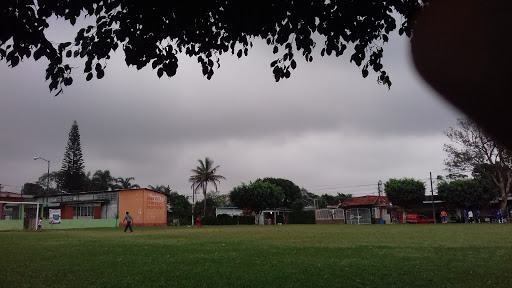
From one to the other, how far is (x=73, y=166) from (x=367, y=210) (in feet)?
137

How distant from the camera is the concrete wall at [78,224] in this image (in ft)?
112

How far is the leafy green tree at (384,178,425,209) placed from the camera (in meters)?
48.2

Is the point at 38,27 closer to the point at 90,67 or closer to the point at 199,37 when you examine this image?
the point at 90,67

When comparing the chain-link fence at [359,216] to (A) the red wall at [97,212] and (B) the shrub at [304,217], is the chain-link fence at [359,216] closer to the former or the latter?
(B) the shrub at [304,217]

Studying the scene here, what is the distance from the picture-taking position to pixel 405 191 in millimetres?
48312

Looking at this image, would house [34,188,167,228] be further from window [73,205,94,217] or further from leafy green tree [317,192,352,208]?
leafy green tree [317,192,352,208]

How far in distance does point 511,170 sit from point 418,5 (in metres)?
42.7

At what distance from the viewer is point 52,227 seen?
34.2m

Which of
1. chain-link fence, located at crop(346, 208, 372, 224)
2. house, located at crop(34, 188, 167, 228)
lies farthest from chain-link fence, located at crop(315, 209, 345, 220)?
house, located at crop(34, 188, 167, 228)

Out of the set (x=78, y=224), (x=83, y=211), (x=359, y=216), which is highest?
(x=83, y=211)

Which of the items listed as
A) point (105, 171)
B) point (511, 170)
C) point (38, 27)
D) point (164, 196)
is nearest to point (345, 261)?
point (38, 27)

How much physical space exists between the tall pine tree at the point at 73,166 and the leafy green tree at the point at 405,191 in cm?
4271

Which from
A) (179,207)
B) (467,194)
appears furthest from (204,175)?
(467,194)

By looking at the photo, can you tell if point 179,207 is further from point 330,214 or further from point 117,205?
point 330,214
